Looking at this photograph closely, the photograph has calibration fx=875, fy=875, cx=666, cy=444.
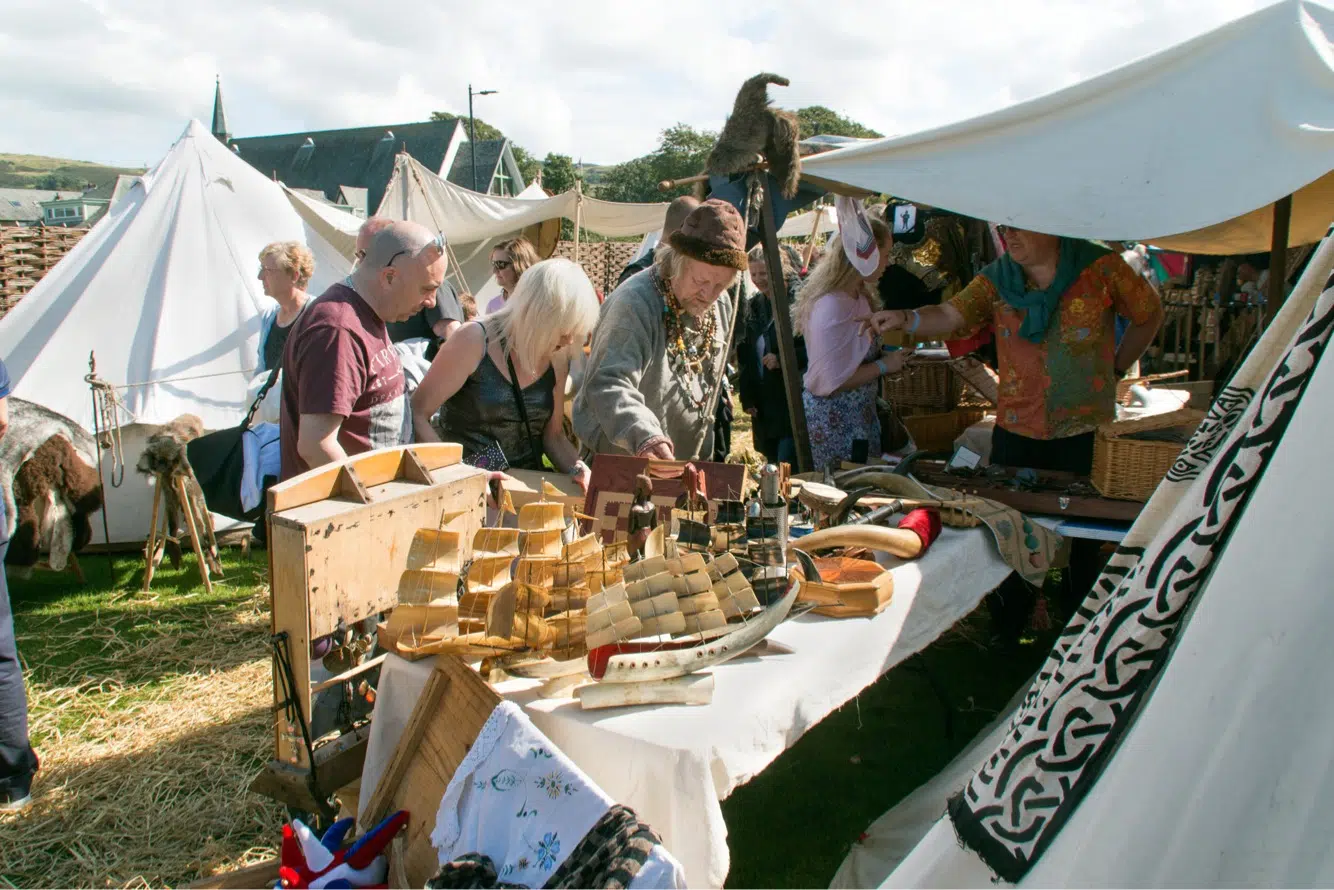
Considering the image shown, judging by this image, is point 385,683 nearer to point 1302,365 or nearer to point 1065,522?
point 1302,365

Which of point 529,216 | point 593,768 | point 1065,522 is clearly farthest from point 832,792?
point 529,216

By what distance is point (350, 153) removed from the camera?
51531 millimetres

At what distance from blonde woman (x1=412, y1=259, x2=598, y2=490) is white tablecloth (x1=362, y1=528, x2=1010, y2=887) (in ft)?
3.44

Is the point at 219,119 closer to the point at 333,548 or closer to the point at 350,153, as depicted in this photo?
the point at 350,153

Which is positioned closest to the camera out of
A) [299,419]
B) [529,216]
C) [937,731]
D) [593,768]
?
[593,768]

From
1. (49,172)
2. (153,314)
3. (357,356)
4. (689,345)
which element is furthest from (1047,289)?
(49,172)

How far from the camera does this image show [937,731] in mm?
3207

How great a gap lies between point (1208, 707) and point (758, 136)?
9.23ft

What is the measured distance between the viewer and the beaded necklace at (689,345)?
2.81 m

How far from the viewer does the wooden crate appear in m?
1.70

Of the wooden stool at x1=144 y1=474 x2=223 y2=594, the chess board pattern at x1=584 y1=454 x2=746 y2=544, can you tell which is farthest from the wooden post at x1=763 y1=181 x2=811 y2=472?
the wooden stool at x1=144 y1=474 x2=223 y2=594

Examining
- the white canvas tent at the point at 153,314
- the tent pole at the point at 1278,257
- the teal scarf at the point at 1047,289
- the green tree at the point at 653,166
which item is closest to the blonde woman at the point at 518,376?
the teal scarf at the point at 1047,289

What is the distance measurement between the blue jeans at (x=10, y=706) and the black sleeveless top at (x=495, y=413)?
4.42 feet

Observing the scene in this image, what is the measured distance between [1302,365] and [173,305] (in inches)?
255
